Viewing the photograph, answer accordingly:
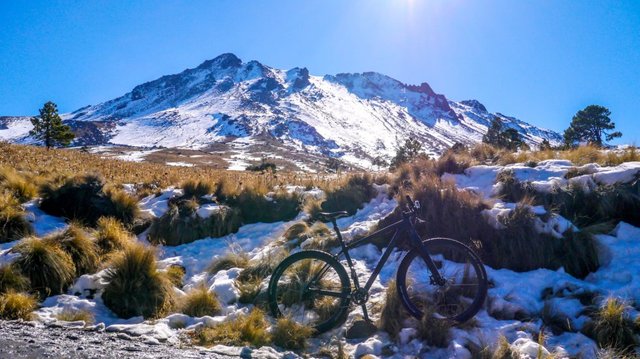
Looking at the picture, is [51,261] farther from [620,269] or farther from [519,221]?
[620,269]

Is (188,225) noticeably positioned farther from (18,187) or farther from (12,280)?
(18,187)

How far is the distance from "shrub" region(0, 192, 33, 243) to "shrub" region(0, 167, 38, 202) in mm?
1344

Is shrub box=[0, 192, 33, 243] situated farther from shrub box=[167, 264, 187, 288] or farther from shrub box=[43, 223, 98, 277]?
shrub box=[167, 264, 187, 288]

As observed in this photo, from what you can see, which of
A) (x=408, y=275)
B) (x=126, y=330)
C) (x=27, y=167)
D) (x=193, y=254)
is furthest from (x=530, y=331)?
(x=27, y=167)

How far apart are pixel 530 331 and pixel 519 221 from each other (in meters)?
2.33

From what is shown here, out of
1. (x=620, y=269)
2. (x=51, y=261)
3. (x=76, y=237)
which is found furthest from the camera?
(x=76, y=237)

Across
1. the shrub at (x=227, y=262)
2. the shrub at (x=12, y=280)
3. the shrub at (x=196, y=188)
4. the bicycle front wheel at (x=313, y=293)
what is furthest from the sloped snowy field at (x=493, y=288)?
the shrub at (x=196, y=188)

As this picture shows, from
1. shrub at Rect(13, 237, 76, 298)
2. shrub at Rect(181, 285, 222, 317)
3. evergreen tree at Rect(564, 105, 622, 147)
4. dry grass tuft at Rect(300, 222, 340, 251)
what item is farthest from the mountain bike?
evergreen tree at Rect(564, 105, 622, 147)

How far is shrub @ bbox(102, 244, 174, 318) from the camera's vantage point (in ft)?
20.9

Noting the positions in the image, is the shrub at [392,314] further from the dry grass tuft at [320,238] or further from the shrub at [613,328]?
the dry grass tuft at [320,238]

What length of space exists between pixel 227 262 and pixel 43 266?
308 centimetres

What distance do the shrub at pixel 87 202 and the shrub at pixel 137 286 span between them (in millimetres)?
3307

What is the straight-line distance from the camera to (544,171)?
902 cm

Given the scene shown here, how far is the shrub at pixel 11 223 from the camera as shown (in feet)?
26.8
